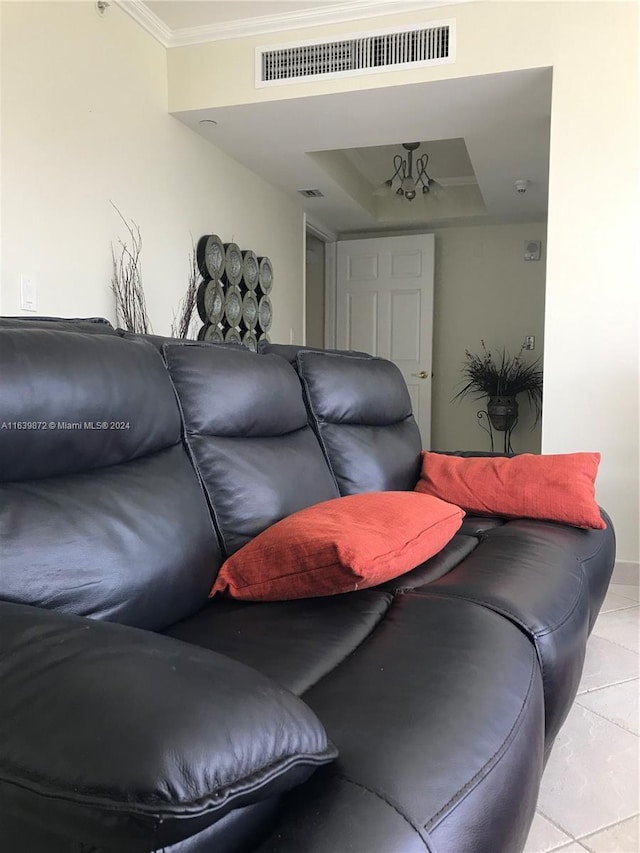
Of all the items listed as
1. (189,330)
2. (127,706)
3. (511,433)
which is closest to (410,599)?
(127,706)

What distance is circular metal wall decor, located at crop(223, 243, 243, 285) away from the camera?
3.88 meters

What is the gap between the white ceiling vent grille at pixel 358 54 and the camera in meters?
2.99

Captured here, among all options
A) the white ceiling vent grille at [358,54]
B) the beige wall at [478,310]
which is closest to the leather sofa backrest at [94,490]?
the white ceiling vent grille at [358,54]

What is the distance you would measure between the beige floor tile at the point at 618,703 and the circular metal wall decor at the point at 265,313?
3.09 metres

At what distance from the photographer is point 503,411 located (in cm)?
537

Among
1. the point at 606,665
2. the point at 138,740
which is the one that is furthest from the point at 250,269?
the point at 138,740

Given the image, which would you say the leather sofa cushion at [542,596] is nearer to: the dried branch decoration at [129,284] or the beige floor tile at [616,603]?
the beige floor tile at [616,603]

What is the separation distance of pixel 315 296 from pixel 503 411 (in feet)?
6.70

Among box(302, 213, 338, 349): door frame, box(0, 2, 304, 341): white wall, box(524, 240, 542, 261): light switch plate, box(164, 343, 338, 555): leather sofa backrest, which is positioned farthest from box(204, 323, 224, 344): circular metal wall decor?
box(524, 240, 542, 261): light switch plate

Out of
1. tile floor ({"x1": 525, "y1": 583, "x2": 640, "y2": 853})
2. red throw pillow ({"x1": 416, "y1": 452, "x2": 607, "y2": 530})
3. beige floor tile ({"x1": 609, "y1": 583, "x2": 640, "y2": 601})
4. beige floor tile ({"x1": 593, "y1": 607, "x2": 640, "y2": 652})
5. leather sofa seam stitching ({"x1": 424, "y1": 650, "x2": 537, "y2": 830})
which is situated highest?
red throw pillow ({"x1": 416, "y1": 452, "x2": 607, "y2": 530})

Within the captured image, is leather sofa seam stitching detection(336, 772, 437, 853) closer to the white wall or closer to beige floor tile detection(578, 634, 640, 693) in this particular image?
beige floor tile detection(578, 634, 640, 693)

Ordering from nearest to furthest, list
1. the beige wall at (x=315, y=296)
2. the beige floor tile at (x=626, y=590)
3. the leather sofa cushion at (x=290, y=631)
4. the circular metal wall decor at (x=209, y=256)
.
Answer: the leather sofa cushion at (x=290, y=631) → the beige floor tile at (x=626, y=590) → the circular metal wall decor at (x=209, y=256) → the beige wall at (x=315, y=296)

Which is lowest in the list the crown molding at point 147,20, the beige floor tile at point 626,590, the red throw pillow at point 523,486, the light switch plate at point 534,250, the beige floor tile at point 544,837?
the beige floor tile at point 626,590

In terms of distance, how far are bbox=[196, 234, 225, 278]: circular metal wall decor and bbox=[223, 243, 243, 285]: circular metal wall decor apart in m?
0.08
